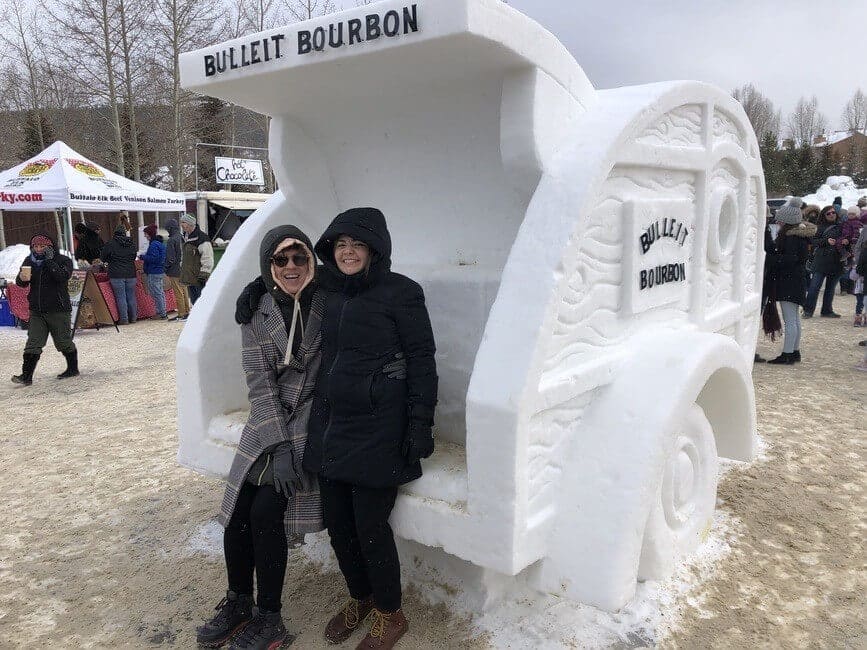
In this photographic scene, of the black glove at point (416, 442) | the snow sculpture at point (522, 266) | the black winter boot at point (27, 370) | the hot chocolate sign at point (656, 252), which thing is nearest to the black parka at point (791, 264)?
the snow sculpture at point (522, 266)

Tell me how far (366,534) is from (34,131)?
29233mm

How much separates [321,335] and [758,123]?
65.5 m

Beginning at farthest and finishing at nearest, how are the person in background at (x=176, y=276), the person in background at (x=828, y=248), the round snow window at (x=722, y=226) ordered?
1. the person in background at (x=176, y=276)
2. the person in background at (x=828, y=248)
3. the round snow window at (x=722, y=226)

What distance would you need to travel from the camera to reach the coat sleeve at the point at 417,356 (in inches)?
93.4

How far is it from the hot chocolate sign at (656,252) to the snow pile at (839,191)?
35850mm

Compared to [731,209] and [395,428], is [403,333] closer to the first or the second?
[395,428]

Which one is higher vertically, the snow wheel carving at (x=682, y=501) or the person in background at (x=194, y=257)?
the person in background at (x=194, y=257)

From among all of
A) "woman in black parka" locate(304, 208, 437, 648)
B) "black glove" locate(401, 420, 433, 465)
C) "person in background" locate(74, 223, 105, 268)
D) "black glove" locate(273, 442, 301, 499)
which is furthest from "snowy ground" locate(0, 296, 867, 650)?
"person in background" locate(74, 223, 105, 268)

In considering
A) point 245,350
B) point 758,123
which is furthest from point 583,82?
point 758,123

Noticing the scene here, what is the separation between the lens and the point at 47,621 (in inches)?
115

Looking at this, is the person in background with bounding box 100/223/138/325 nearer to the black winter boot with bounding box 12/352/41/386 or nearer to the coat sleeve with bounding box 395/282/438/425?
the black winter boot with bounding box 12/352/41/386

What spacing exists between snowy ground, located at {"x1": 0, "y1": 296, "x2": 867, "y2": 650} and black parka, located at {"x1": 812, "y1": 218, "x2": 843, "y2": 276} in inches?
211

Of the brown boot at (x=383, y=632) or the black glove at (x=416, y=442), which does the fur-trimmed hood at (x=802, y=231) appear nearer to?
the black glove at (x=416, y=442)

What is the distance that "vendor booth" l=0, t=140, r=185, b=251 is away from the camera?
11562 mm
